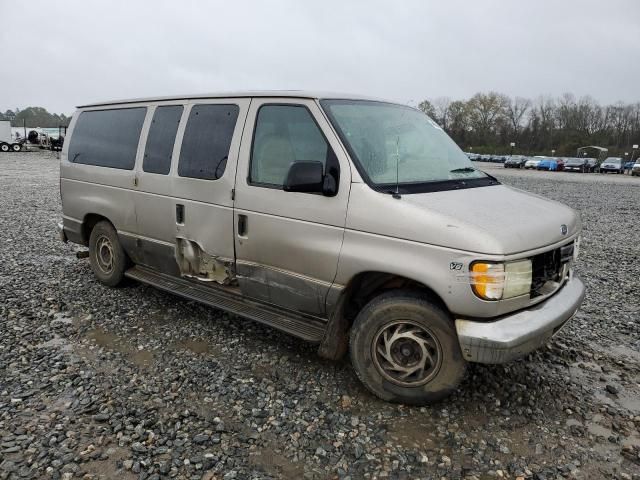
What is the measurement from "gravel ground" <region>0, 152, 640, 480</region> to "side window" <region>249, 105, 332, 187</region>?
1603 millimetres

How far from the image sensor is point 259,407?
11.3 feet

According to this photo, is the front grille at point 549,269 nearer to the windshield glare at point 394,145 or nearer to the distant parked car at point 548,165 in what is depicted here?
the windshield glare at point 394,145

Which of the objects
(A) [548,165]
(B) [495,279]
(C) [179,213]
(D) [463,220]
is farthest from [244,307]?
(A) [548,165]

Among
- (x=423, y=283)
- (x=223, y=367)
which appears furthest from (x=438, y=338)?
(x=223, y=367)

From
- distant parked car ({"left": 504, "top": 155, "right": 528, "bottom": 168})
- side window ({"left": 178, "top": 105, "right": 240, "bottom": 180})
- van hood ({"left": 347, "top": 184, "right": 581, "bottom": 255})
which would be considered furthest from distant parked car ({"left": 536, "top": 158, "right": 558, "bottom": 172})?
side window ({"left": 178, "top": 105, "right": 240, "bottom": 180})

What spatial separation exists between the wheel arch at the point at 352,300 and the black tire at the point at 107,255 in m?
3.07

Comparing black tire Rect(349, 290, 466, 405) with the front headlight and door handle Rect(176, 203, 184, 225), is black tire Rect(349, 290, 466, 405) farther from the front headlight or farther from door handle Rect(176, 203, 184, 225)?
door handle Rect(176, 203, 184, 225)

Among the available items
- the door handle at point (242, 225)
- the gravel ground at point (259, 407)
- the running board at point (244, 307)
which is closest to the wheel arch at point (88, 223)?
the gravel ground at point (259, 407)

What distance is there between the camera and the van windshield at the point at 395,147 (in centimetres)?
364

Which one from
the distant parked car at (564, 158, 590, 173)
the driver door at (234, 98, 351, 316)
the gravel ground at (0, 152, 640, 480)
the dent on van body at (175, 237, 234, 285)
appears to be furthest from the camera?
the distant parked car at (564, 158, 590, 173)

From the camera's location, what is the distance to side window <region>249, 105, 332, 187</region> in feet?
12.5

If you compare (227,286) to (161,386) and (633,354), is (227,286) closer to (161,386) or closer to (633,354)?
(161,386)

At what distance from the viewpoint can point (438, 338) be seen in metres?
3.27

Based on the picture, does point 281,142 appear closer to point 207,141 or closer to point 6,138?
point 207,141
